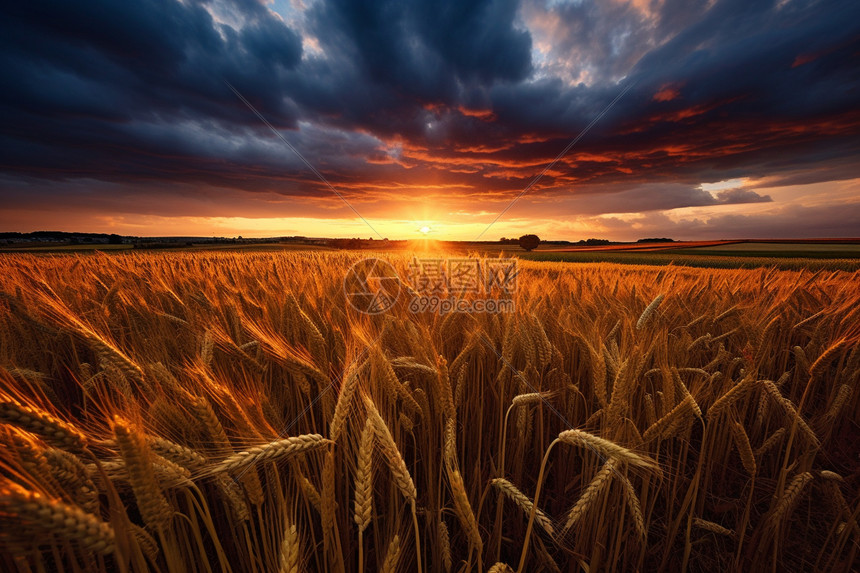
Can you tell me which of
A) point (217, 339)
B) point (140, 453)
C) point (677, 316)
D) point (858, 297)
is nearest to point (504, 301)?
point (677, 316)

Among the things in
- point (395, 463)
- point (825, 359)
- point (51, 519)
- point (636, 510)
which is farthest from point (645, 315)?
point (51, 519)

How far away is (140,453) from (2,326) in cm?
279

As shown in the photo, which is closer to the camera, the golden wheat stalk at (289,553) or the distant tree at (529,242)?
the golden wheat stalk at (289,553)

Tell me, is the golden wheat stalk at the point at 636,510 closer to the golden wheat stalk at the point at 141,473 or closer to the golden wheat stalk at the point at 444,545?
the golden wheat stalk at the point at 444,545

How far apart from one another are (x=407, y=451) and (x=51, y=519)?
1322mm

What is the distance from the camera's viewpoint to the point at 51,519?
18.2 inches

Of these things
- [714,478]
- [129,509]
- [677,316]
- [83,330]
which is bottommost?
[714,478]

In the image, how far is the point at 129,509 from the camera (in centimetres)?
114

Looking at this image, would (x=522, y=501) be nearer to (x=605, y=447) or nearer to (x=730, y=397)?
(x=605, y=447)

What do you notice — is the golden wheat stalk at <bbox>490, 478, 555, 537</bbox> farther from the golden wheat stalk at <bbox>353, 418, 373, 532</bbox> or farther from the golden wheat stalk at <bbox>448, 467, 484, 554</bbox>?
the golden wheat stalk at <bbox>353, 418, 373, 532</bbox>

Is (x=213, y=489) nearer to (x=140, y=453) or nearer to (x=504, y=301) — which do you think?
(x=140, y=453)

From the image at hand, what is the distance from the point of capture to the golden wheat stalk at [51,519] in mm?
436

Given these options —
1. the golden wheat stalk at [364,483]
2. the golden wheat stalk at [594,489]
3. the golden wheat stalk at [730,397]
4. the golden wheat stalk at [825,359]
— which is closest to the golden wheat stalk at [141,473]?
the golden wheat stalk at [364,483]

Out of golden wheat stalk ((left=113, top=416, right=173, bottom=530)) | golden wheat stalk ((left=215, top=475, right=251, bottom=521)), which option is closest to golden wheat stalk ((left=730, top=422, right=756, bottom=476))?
golden wheat stalk ((left=215, top=475, right=251, bottom=521))
